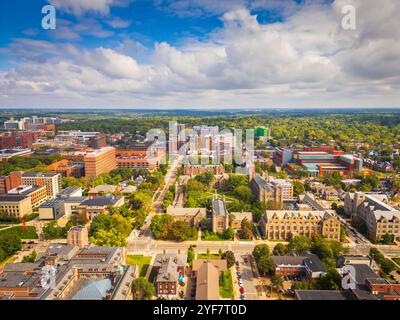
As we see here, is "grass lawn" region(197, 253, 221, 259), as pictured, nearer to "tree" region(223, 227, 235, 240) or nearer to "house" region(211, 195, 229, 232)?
"tree" region(223, 227, 235, 240)

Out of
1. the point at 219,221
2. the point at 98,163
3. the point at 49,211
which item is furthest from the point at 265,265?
the point at 98,163

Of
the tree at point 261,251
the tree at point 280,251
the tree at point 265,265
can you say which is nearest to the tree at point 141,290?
the tree at point 265,265

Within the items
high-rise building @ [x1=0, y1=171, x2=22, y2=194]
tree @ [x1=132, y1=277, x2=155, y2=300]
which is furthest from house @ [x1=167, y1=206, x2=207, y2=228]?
high-rise building @ [x1=0, y1=171, x2=22, y2=194]

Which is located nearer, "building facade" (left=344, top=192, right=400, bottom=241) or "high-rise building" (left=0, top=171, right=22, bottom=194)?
"building facade" (left=344, top=192, right=400, bottom=241)

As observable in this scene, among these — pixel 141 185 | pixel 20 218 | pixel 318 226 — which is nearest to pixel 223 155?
pixel 141 185

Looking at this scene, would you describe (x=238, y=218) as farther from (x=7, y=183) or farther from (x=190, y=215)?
(x=7, y=183)

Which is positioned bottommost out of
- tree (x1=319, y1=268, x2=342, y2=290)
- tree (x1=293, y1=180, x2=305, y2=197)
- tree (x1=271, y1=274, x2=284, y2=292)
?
tree (x1=271, y1=274, x2=284, y2=292)

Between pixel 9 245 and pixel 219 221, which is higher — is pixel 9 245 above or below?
below
